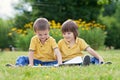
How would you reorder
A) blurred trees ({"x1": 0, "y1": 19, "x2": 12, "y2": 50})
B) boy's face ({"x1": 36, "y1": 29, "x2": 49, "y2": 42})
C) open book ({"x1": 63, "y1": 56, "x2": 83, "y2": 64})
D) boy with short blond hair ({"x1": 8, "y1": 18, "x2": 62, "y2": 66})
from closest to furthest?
open book ({"x1": 63, "y1": 56, "x2": 83, "y2": 64})
boy's face ({"x1": 36, "y1": 29, "x2": 49, "y2": 42})
boy with short blond hair ({"x1": 8, "y1": 18, "x2": 62, "y2": 66})
blurred trees ({"x1": 0, "y1": 19, "x2": 12, "y2": 50})

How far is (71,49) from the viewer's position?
7.20m

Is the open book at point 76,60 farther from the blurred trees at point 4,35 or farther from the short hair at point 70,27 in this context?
the blurred trees at point 4,35

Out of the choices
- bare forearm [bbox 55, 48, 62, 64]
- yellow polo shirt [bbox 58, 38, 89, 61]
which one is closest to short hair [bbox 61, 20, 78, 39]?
yellow polo shirt [bbox 58, 38, 89, 61]

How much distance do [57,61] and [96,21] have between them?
61.6 ft

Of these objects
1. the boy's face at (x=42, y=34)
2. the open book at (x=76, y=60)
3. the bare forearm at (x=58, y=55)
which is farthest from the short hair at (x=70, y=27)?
the open book at (x=76, y=60)

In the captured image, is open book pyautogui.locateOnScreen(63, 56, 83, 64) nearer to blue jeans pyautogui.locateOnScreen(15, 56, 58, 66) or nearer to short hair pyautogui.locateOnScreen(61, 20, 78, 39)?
blue jeans pyautogui.locateOnScreen(15, 56, 58, 66)

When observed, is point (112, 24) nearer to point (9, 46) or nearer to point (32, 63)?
point (9, 46)

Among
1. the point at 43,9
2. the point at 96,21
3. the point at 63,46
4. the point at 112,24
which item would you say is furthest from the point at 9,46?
the point at 63,46

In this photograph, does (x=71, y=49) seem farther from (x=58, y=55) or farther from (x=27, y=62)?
(x=27, y=62)

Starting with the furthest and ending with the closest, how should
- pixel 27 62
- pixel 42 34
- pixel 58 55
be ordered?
pixel 27 62
pixel 42 34
pixel 58 55

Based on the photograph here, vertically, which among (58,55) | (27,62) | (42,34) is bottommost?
(27,62)

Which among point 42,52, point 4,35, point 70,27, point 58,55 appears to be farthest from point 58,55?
point 4,35

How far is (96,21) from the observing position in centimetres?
2564

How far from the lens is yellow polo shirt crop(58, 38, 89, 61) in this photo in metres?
7.16
